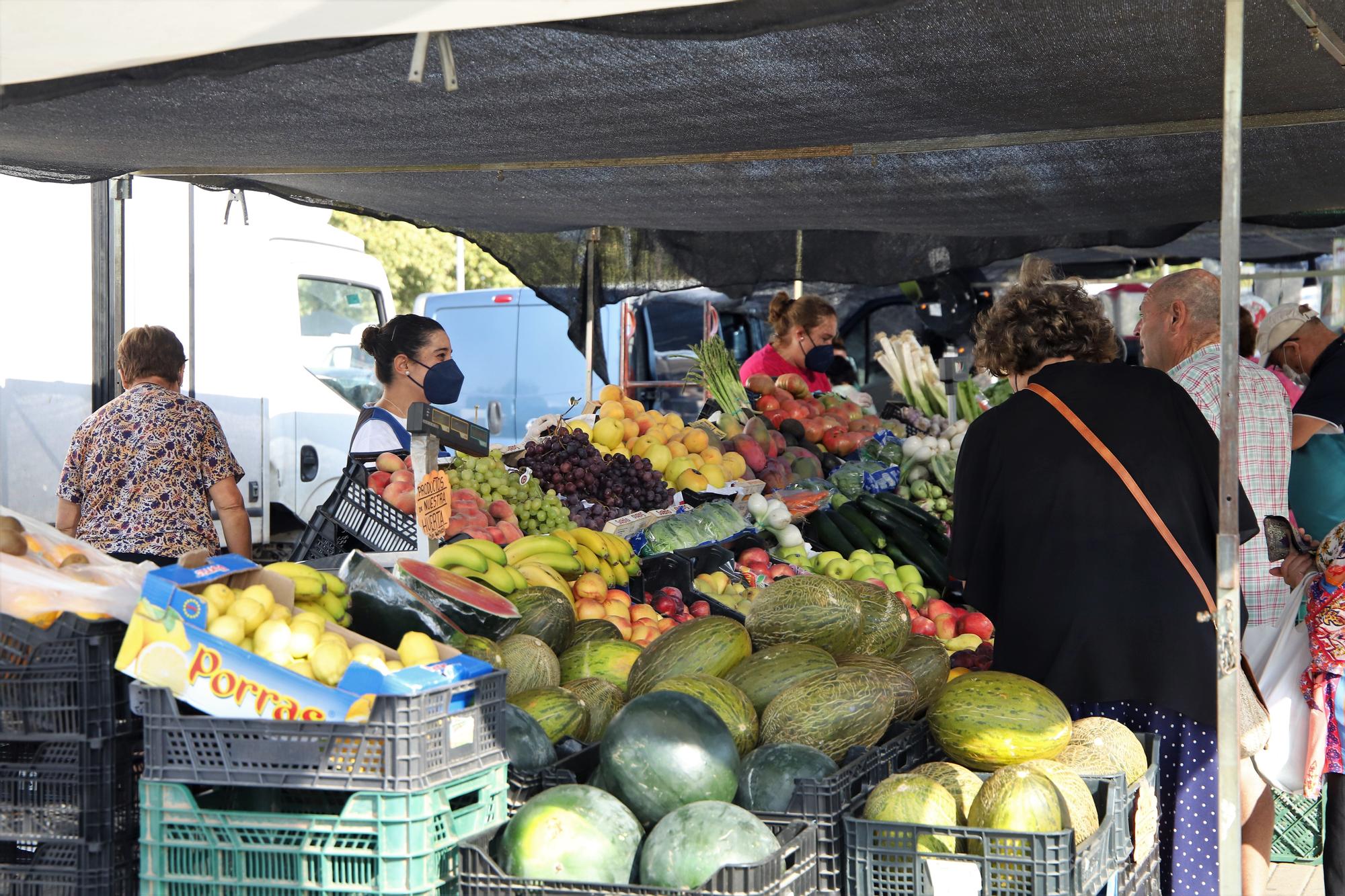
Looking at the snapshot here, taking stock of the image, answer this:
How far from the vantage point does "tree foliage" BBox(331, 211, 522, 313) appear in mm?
23234

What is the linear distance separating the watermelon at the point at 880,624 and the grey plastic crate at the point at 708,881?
3.73 ft

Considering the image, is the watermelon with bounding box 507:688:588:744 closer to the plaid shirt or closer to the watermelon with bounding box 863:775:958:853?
the watermelon with bounding box 863:775:958:853

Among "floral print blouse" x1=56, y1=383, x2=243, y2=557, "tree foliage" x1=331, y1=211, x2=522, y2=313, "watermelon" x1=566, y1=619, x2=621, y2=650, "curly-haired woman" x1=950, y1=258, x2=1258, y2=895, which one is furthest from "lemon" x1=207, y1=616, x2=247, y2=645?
"tree foliage" x1=331, y1=211, x2=522, y2=313

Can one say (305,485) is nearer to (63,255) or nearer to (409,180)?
(63,255)

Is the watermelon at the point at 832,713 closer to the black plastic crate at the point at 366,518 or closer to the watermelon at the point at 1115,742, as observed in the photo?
the watermelon at the point at 1115,742

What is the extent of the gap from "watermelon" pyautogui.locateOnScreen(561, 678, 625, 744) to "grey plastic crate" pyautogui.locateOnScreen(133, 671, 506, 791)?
2.42 ft

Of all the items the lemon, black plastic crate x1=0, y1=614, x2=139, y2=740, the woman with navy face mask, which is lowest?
black plastic crate x1=0, y1=614, x2=139, y2=740

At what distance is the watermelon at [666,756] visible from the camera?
237cm

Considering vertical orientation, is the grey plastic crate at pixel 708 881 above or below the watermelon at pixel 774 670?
below

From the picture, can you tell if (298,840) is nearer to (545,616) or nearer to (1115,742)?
(545,616)

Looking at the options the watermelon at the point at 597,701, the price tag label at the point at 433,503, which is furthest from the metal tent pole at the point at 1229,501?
the price tag label at the point at 433,503

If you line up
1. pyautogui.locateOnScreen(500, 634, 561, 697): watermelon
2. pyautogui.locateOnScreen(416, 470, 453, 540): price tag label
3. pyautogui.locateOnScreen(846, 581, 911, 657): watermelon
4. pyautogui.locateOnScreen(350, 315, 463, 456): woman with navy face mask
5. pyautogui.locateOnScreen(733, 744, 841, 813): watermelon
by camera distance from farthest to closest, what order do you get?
pyautogui.locateOnScreen(350, 315, 463, 456): woman with navy face mask < pyautogui.locateOnScreen(846, 581, 911, 657): watermelon < pyautogui.locateOnScreen(416, 470, 453, 540): price tag label < pyautogui.locateOnScreen(500, 634, 561, 697): watermelon < pyautogui.locateOnScreen(733, 744, 841, 813): watermelon

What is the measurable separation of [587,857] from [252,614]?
0.74 metres

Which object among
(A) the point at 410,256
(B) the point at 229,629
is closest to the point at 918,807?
(B) the point at 229,629
